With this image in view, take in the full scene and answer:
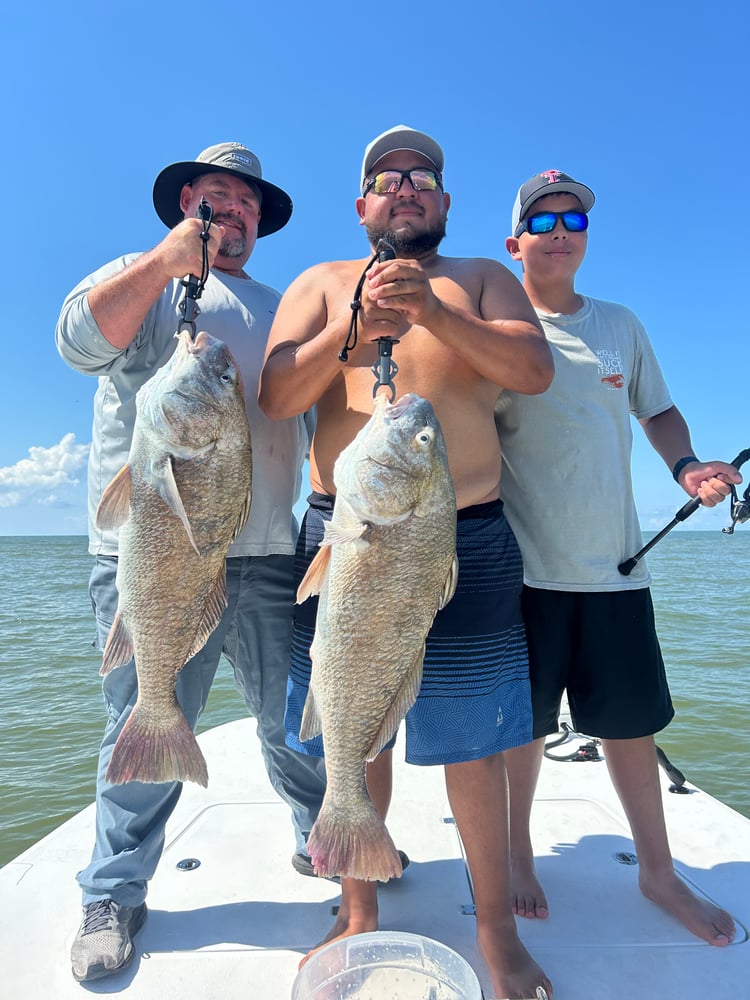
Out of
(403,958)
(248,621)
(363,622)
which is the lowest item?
(403,958)

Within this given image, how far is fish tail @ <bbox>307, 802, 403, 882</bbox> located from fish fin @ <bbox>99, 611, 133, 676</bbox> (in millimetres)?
967

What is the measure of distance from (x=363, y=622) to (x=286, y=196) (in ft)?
8.26

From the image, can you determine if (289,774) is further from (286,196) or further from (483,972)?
(286,196)

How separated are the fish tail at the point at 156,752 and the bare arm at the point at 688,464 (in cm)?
252

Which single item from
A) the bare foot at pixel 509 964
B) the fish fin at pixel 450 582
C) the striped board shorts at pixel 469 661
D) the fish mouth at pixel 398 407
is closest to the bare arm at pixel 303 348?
the fish mouth at pixel 398 407

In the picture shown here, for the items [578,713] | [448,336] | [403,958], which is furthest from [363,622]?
[578,713]

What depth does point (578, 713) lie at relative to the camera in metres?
3.20

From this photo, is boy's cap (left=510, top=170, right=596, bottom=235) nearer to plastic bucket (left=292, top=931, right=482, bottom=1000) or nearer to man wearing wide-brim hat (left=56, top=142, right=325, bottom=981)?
man wearing wide-brim hat (left=56, top=142, right=325, bottom=981)

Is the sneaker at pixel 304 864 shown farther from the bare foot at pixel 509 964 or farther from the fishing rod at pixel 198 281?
the fishing rod at pixel 198 281

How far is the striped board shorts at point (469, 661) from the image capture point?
8.51 ft

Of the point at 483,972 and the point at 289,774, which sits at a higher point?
the point at 289,774

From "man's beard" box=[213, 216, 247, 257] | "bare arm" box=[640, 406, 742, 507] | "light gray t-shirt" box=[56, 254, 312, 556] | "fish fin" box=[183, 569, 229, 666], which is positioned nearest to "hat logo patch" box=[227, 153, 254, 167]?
"man's beard" box=[213, 216, 247, 257]

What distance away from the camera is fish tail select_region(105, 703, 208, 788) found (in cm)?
237

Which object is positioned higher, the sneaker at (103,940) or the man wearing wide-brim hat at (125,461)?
the man wearing wide-brim hat at (125,461)
